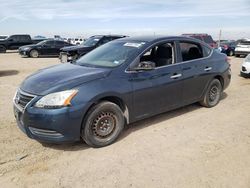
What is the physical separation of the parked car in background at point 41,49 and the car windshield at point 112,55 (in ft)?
56.1

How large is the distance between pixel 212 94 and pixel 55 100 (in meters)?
3.95

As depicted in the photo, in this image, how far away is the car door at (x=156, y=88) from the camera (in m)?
4.65

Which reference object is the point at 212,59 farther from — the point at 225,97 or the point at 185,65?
the point at 225,97

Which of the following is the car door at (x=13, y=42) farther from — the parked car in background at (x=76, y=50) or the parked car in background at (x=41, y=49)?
the parked car in background at (x=76, y=50)

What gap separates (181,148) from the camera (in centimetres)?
430

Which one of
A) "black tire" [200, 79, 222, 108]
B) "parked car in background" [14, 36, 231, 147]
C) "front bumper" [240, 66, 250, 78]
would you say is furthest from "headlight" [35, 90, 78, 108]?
"front bumper" [240, 66, 250, 78]

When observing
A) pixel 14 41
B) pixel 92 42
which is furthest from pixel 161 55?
pixel 14 41

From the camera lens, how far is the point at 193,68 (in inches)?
223

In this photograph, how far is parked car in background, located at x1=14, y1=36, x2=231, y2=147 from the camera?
3.90m

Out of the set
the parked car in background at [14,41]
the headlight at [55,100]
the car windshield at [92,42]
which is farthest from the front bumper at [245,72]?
the parked car in background at [14,41]

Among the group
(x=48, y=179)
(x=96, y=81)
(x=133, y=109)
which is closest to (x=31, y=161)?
(x=48, y=179)

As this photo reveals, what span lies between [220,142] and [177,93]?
49.9 inches

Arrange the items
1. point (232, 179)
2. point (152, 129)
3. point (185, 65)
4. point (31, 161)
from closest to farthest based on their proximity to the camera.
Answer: point (232, 179)
point (31, 161)
point (152, 129)
point (185, 65)

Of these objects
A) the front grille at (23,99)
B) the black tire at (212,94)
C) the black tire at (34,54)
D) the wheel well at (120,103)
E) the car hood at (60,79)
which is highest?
the car hood at (60,79)
